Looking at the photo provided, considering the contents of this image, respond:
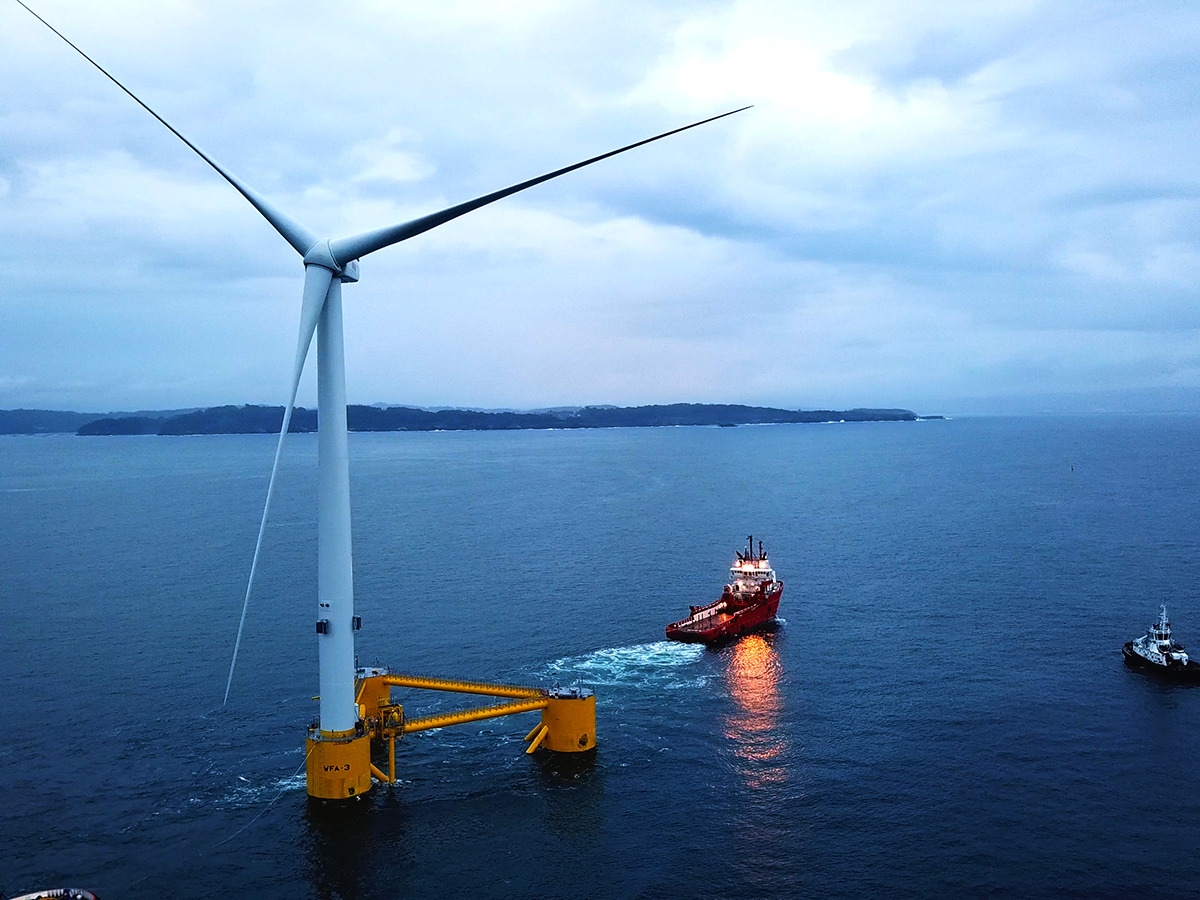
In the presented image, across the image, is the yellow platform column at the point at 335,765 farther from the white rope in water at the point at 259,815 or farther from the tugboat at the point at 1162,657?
the tugboat at the point at 1162,657

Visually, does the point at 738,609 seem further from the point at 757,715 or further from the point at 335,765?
the point at 335,765

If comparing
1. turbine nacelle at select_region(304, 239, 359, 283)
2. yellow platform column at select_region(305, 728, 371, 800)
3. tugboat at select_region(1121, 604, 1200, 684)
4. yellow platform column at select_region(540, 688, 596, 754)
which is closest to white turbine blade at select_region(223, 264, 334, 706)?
turbine nacelle at select_region(304, 239, 359, 283)

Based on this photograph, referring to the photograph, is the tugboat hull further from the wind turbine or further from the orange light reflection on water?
the wind turbine

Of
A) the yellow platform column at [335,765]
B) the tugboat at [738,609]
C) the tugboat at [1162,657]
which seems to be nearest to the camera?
the yellow platform column at [335,765]

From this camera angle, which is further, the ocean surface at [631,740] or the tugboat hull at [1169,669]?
the tugboat hull at [1169,669]

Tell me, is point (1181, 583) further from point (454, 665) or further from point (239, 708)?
point (239, 708)

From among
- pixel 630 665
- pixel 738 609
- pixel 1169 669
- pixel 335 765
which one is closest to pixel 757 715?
pixel 630 665

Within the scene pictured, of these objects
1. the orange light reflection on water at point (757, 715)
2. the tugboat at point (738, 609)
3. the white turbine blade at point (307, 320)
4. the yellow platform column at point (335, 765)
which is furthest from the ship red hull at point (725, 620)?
the white turbine blade at point (307, 320)

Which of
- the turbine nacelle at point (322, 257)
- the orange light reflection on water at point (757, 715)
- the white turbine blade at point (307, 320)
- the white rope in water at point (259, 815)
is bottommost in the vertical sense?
the white rope in water at point (259, 815)
